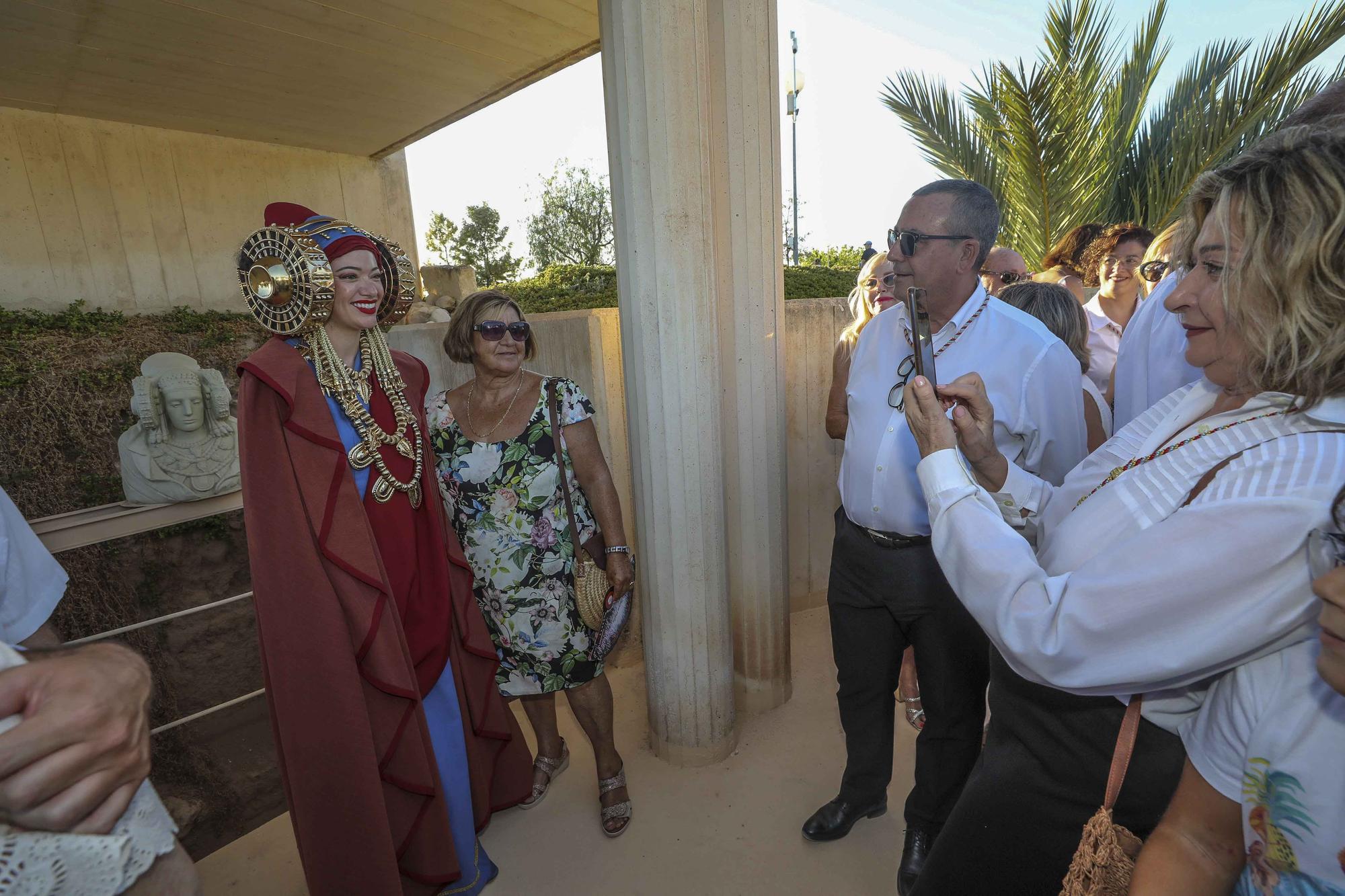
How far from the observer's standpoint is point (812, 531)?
14.6ft

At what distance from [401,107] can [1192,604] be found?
372 inches

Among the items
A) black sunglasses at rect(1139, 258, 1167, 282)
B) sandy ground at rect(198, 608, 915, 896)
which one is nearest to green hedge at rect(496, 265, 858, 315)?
black sunglasses at rect(1139, 258, 1167, 282)

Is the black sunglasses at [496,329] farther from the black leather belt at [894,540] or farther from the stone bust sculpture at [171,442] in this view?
the stone bust sculpture at [171,442]

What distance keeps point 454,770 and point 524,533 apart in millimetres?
871

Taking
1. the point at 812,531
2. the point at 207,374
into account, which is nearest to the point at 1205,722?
the point at 812,531

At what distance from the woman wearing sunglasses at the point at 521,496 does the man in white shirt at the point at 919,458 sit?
994mm

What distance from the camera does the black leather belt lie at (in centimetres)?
211

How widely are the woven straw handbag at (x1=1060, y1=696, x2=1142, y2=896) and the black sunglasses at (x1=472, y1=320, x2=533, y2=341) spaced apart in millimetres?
2194

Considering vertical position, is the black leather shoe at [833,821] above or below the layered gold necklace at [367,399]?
below

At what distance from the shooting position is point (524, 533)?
2488 mm

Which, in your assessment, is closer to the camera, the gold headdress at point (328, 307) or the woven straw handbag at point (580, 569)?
the gold headdress at point (328, 307)

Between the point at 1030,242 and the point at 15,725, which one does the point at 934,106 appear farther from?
the point at 15,725

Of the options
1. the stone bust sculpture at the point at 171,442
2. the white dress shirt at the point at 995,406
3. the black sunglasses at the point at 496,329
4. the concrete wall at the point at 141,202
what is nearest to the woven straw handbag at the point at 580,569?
the black sunglasses at the point at 496,329

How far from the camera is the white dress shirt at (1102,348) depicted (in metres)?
3.54
